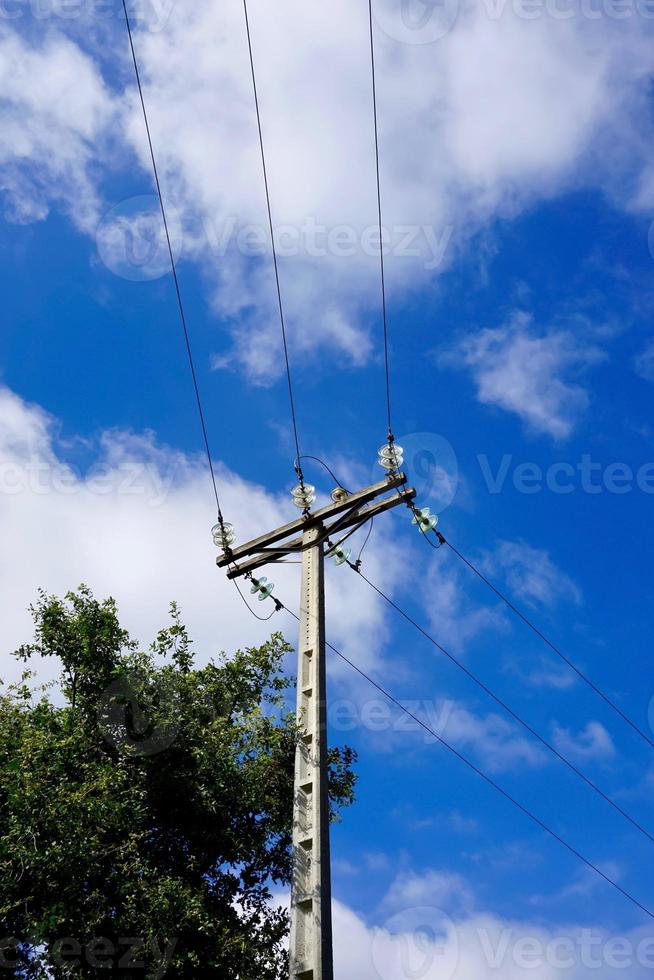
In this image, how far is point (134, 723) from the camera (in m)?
13.2

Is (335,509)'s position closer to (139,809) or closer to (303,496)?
(303,496)

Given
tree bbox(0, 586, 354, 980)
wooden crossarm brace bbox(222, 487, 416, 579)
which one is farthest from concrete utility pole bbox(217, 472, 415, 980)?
tree bbox(0, 586, 354, 980)

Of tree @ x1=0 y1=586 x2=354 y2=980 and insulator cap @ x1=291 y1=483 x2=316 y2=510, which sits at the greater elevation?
insulator cap @ x1=291 y1=483 x2=316 y2=510

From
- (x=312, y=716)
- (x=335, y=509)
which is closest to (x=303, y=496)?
(x=335, y=509)

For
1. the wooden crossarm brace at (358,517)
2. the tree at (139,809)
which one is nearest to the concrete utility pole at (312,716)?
the wooden crossarm brace at (358,517)

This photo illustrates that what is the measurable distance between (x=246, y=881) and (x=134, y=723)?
126 inches

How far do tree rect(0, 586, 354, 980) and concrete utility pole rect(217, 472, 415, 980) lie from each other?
3.14 m

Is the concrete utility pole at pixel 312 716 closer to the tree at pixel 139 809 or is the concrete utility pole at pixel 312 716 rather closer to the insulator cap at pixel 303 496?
the insulator cap at pixel 303 496

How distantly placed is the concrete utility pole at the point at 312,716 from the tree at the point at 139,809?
3.14 metres

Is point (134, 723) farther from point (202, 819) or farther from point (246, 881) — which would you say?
point (246, 881)

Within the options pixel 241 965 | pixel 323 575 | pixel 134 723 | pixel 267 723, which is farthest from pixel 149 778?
pixel 323 575

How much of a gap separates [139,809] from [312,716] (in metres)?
4.18

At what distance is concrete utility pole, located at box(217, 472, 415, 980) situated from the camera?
7402 mm

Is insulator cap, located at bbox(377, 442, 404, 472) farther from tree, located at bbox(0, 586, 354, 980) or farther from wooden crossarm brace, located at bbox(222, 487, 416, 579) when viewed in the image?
tree, located at bbox(0, 586, 354, 980)
